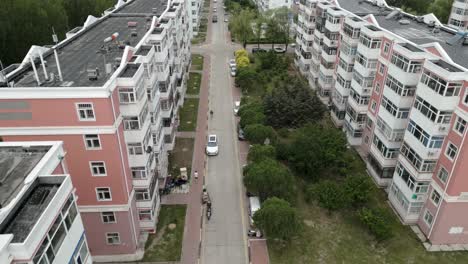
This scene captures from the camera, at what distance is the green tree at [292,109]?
1669 inches

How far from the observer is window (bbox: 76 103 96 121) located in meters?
20.9

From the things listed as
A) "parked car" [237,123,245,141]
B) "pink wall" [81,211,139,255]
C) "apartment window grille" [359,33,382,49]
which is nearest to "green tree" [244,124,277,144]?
"parked car" [237,123,245,141]

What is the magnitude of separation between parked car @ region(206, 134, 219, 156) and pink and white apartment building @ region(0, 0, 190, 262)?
7.28 m

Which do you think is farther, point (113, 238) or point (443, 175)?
point (443, 175)

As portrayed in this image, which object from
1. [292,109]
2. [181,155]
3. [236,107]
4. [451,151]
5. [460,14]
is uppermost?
[460,14]

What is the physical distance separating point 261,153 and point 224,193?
518 cm

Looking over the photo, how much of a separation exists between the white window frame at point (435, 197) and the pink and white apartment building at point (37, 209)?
24.3m

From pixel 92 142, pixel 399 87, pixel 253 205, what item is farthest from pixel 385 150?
pixel 92 142

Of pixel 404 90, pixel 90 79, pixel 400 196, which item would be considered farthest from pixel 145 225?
pixel 404 90

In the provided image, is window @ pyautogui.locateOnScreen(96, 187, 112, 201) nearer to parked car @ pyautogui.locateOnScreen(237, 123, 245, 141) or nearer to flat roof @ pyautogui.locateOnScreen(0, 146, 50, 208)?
flat roof @ pyautogui.locateOnScreen(0, 146, 50, 208)

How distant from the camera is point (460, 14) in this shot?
6669 centimetres

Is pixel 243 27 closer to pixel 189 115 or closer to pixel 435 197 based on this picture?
pixel 189 115

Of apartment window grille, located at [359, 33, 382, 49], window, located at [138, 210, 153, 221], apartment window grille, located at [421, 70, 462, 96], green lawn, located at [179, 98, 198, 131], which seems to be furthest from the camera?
green lawn, located at [179, 98, 198, 131]

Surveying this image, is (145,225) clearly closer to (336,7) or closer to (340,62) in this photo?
(340,62)
